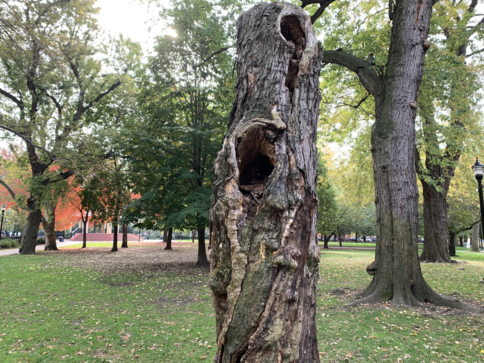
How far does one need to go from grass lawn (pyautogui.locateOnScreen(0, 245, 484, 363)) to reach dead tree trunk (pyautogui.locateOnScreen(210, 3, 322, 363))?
255 centimetres

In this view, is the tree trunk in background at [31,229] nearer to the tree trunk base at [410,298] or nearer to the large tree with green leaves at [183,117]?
the large tree with green leaves at [183,117]

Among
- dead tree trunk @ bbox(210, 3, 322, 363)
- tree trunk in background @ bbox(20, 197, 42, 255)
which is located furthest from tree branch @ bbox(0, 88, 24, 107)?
dead tree trunk @ bbox(210, 3, 322, 363)

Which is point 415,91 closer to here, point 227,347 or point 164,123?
point 227,347

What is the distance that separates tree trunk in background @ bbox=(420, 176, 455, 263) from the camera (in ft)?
46.8

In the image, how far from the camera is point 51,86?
17609 millimetres

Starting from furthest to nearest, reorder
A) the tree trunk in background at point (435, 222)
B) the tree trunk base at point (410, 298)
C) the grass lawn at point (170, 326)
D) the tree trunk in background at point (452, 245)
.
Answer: the tree trunk in background at point (452, 245) → the tree trunk in background at point (435, 222) → the tree trunk base at point (410, 298) → the grass lawn at point (170, 326)

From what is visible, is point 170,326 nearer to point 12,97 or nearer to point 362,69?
point 362,69

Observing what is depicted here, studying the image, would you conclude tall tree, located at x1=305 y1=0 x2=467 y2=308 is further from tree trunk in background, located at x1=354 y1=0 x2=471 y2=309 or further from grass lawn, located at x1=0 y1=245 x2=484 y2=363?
grass lawn, located at x1=0 y1=245 x2=484 y2=363

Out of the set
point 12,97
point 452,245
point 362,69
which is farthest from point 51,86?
point 452,245

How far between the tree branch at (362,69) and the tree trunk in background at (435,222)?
872 centimetres

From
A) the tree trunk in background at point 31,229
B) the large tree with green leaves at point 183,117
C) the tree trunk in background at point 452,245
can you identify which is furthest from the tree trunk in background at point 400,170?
the tree trunk in background at point 31,229

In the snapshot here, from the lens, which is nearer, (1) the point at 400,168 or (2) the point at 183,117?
(1) the point at 400,168

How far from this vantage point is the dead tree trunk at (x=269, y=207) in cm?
199

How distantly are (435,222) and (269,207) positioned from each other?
15.5 meters
